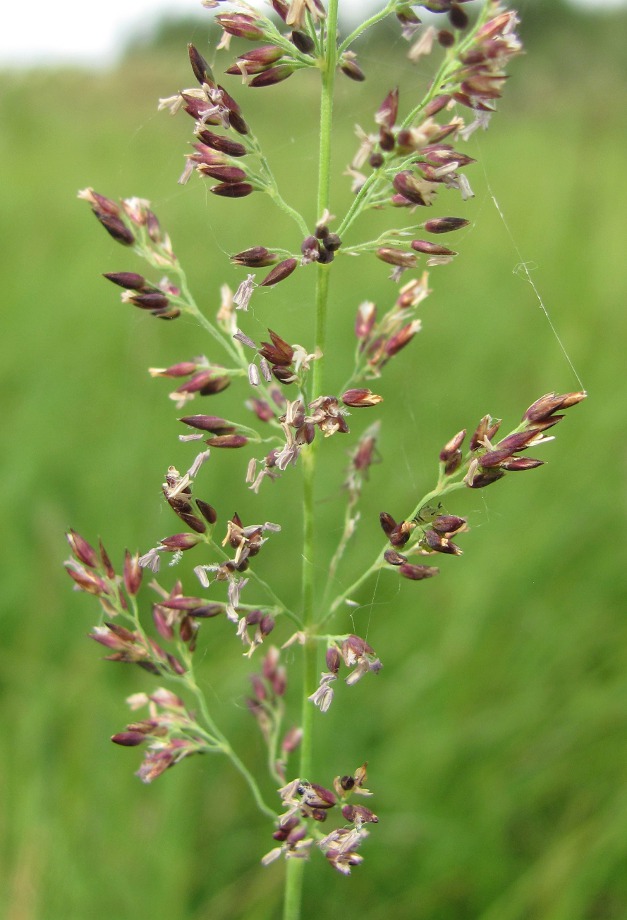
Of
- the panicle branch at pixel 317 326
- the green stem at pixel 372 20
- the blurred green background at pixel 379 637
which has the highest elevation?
the green stem at pixel 372 20

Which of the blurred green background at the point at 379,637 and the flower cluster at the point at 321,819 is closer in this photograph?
the flower cluster at the point at 321,819

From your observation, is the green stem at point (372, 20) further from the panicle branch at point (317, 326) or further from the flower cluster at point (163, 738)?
the flower cluster at point (163, 738)

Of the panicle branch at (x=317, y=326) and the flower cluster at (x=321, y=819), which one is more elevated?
the panicle branch at (x=317, y=326)

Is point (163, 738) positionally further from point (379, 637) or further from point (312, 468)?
point (379, 637)

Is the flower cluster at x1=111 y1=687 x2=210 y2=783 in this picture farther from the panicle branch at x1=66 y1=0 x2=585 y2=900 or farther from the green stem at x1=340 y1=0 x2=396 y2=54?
the green stem at x1=340 y1=0 x2=396 y2=54

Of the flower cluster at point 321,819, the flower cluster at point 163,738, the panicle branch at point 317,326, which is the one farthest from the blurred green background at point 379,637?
the flower cluster at point 163,738

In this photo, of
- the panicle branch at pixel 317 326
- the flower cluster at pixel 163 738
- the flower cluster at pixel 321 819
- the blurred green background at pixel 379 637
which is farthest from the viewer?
the blurred green background at pixel 379 637
